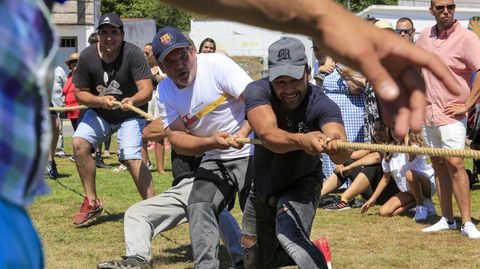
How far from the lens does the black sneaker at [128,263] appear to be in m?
6.40

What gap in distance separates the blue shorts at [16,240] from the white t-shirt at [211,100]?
14.9 feet

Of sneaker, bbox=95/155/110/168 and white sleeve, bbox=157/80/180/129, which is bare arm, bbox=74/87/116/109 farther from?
sneaker, bbox=95/155/110/168

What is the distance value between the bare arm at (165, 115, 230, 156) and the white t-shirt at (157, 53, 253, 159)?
6 cm

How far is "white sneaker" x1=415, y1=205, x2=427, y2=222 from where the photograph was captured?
880 centimetres

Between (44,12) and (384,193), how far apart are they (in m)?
8.45

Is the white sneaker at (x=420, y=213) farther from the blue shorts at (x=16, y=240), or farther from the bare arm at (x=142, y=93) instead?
the blue shorts at (x=16, y=240)

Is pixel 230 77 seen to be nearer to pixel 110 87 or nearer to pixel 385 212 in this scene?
pixel 110 87

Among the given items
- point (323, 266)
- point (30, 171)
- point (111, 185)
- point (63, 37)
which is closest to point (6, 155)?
point (30, 171)

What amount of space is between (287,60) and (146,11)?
172 ft

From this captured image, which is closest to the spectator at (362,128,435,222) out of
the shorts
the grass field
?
the grass field

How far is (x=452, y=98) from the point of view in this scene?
7.71 metres

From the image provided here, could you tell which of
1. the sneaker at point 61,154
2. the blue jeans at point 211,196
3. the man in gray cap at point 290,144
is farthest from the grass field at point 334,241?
the sneaker at point 61,154

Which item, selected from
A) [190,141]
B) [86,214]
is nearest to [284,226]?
[190,141]

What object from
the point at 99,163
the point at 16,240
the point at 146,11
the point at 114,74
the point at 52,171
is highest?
the point at 16,240
